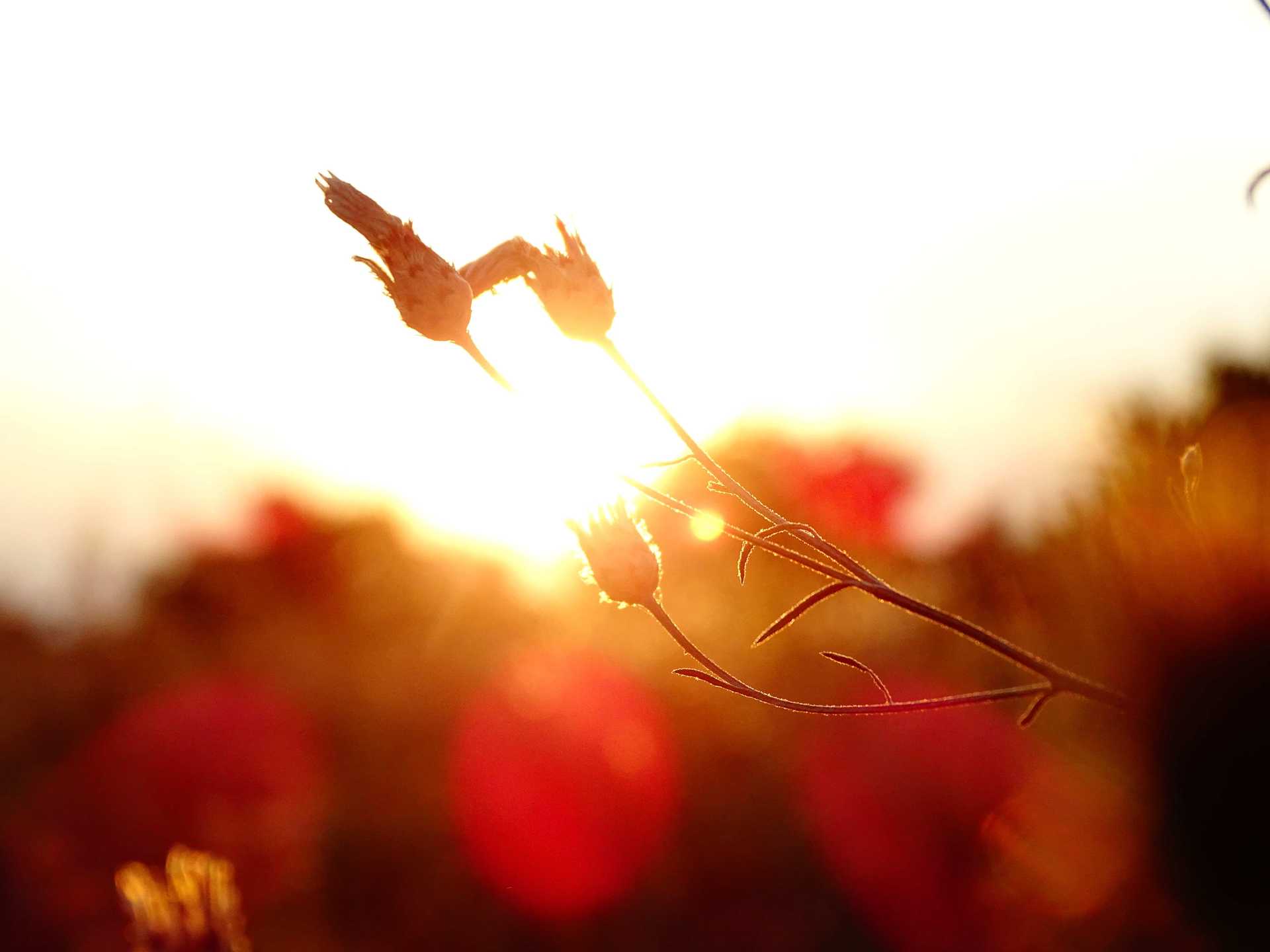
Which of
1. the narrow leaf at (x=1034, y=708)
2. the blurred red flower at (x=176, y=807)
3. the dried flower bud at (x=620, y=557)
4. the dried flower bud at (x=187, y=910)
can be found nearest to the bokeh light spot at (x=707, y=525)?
the dried flower bud at (x=620, y=557)

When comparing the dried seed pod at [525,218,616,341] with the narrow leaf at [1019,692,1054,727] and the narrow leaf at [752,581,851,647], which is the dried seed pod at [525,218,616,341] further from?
the narrow leaf at [1019,692,1054,727]

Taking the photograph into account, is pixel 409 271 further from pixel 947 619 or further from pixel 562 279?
pixel 947 619

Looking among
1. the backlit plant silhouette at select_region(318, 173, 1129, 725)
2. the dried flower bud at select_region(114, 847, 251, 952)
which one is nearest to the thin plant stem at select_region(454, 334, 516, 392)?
the backlit plant silhouette at select_region(318, 173, 1129, 725)

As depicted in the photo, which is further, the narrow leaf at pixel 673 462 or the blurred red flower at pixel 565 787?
the blurred red flower at pixel 565 787

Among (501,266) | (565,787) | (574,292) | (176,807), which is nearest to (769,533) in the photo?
(574,292)

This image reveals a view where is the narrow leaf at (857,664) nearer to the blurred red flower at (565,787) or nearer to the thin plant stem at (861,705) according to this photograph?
the thin plant stem at (861,705)

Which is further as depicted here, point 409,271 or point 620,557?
point 409,271

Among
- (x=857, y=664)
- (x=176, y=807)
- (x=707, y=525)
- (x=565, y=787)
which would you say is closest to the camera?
(x=707, y=525)
